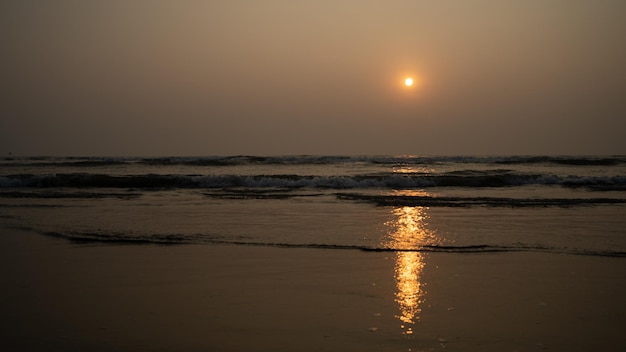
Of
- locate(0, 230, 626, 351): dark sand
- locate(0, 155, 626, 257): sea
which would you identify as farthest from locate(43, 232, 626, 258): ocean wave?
locate(0, 230, 626, 351): dark sand

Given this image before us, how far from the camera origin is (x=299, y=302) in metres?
5.84

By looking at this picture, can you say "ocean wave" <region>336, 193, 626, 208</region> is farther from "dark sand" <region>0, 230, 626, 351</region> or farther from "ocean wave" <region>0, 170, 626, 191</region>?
"dark sand" <region>0, 230, 626, 351</region>

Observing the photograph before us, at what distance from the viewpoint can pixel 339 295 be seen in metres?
6.08

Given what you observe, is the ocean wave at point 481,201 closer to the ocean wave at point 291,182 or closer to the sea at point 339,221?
the sea at point 339,221

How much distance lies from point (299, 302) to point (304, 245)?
327 centimetres

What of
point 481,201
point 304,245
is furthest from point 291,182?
point 304,245

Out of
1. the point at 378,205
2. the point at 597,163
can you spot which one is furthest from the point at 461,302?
the point at 597,163

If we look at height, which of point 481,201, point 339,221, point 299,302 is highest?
point 481,201

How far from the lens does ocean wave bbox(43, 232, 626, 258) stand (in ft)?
28.2

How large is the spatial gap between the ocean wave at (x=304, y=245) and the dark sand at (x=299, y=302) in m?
0.35

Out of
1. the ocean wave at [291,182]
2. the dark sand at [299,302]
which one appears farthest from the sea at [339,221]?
the ocean wave at [291,182]

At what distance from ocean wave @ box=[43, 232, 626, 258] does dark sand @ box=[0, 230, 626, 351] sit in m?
0.35

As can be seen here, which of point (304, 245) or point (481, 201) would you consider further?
point (481, 201)

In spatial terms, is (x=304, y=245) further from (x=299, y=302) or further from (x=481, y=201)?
(x=481, y=201)
